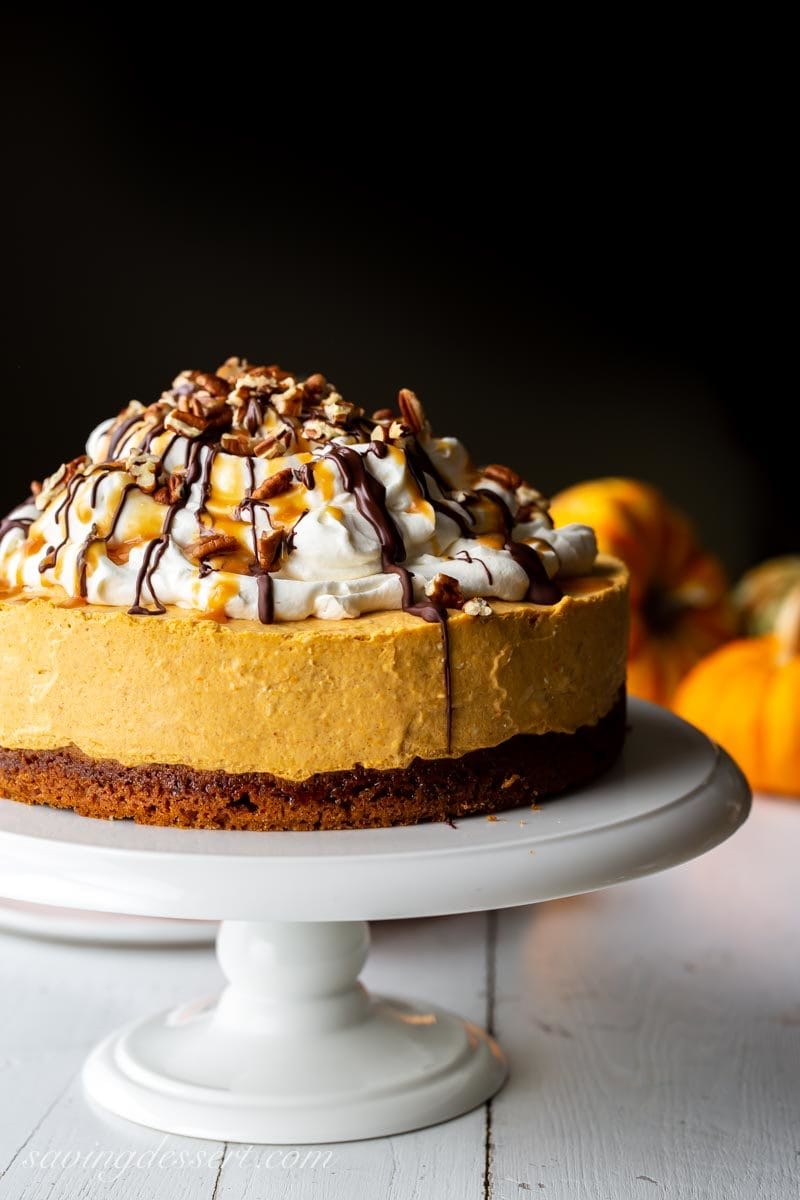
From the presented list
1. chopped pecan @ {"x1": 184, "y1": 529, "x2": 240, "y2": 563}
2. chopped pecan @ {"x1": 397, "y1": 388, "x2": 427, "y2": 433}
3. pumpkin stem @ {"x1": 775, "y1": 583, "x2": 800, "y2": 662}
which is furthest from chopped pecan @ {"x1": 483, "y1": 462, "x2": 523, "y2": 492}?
pumpkin stem @ {"x1": 775, "y1": 583, "x2": 800, "y2": 662}

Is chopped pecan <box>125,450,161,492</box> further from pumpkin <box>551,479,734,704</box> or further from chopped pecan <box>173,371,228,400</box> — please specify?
pumpkin <box>551,479,734,704</box>

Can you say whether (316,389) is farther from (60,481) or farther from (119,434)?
(60,481)

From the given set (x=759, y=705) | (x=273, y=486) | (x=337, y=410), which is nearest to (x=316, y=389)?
(x=337, y=410)

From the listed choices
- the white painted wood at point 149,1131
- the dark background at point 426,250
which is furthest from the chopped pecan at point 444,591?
the dark background at point 426,250

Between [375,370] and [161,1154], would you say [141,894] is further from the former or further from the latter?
[375,370]

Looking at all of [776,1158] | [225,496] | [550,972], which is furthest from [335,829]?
[550,972]
